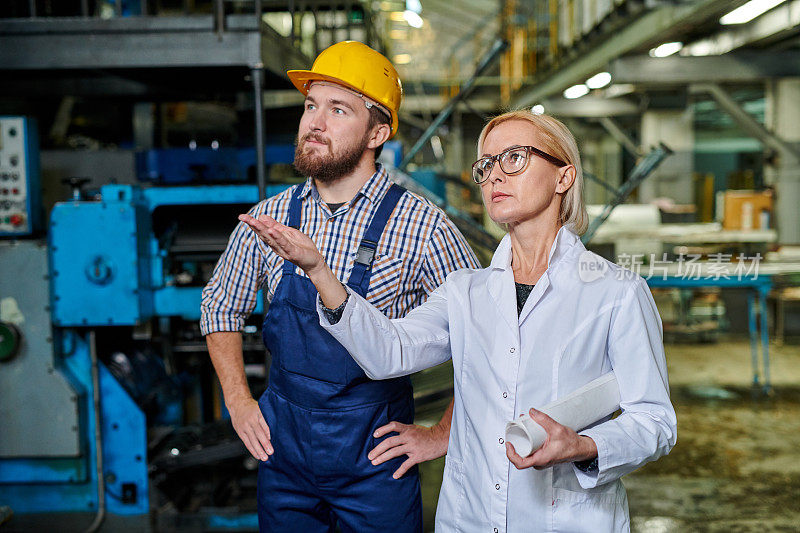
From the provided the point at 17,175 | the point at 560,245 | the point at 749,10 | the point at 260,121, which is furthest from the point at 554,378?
the point at 749,10

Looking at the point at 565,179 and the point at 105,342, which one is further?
the point at 105,342

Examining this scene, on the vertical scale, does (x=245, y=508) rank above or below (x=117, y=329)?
below

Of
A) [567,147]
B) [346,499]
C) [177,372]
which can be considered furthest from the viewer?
[177,372]


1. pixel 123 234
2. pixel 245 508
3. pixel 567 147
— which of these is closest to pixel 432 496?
pixel 245 508

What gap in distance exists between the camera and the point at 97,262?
10.4 ft

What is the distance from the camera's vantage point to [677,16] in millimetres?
5094

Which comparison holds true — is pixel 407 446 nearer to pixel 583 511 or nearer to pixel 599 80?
pixel 583 511

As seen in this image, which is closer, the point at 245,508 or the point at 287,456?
the point at 287,456

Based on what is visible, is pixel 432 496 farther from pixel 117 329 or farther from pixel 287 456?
pixel 287 456

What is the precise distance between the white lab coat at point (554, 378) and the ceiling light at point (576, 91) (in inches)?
278

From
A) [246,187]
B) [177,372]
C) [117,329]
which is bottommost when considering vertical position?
[177,372]

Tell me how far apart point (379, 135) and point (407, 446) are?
2.98ft

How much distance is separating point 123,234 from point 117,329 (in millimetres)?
696

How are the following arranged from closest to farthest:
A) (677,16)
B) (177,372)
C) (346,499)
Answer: (346,499) → (177,372) → (677,16)
